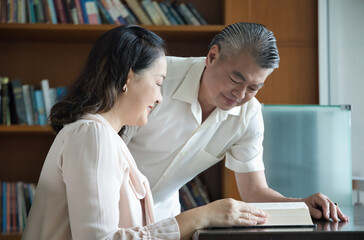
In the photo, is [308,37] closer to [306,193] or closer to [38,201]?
[306,193]

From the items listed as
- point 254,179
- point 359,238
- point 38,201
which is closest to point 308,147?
point 254,179

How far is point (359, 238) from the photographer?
44.4 inches

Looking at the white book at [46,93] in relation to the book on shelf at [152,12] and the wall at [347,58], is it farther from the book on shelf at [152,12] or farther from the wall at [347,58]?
the wall at [347,58]

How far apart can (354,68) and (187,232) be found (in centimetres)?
205

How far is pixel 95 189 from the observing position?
1.11 m

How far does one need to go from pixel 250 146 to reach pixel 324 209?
0.56 meters

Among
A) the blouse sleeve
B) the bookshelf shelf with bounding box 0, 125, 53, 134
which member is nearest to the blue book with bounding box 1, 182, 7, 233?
the bookshelf shelf with bounding box 0, 125, 53, 134

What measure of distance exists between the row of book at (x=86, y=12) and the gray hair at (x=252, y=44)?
1.06 metres

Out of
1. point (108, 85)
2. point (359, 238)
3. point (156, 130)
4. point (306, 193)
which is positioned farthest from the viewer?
point (306, 193)

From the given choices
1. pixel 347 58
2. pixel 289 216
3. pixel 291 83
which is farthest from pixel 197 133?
pixel 347 58

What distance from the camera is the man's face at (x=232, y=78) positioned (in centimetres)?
163

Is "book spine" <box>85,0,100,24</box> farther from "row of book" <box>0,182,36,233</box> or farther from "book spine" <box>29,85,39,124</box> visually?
"row of book" <box>0,182,36,233</box>

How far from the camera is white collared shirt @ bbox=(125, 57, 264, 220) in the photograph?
187cm

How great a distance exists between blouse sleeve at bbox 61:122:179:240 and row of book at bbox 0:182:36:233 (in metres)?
1.70
